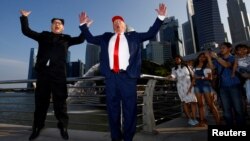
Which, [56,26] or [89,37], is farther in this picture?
[56,26]

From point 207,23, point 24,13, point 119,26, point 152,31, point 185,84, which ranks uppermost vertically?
point 207,23

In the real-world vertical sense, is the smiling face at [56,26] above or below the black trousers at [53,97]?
above

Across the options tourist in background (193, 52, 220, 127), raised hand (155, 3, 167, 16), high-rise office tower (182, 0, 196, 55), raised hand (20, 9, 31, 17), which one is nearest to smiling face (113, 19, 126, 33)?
raised hand (155, 3, 167, 16)

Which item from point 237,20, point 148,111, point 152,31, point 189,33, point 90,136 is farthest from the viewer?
point 237,20

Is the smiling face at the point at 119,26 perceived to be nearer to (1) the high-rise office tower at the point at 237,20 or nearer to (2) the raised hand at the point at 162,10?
(2) the raised hand at the point at 162,10

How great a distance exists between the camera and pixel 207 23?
505 feet

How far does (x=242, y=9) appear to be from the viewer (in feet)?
607

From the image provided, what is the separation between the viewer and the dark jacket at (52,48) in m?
3.08

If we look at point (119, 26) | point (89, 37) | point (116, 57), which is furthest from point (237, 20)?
point (116, 57)

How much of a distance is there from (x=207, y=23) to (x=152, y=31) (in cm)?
16636

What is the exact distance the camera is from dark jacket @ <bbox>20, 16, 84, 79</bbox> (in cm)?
308

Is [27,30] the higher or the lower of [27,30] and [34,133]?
the higher

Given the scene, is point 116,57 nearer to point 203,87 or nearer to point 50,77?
point 50,77

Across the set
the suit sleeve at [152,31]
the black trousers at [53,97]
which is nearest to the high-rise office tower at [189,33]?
the suit sleeve at [152,31]
